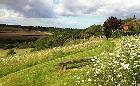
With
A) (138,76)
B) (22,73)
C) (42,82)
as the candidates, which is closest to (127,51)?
(138,76)

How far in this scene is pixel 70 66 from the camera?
29.9 metres

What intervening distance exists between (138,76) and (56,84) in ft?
34.3

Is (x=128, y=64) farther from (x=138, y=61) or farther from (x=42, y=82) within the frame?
(x=42, y=82)

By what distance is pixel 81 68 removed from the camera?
28.1m

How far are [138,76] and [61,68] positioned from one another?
50.0 feet

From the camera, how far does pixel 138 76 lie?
15227 mm

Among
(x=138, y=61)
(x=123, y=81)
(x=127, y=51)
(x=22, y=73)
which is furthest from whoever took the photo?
(x=22, y=73)

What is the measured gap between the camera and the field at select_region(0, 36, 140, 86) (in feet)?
50.7

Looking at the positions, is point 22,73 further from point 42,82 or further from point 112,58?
point 112,58

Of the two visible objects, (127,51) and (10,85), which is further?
(10,85)

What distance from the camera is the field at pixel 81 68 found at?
15457mm

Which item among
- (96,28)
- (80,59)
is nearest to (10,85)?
(80,59)

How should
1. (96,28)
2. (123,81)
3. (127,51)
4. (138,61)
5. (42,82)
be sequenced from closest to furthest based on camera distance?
1. (123,81)
2. (138,61)
3. (127,51)
4. (42,82)
5. (96,28)

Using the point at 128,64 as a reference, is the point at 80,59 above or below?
below
